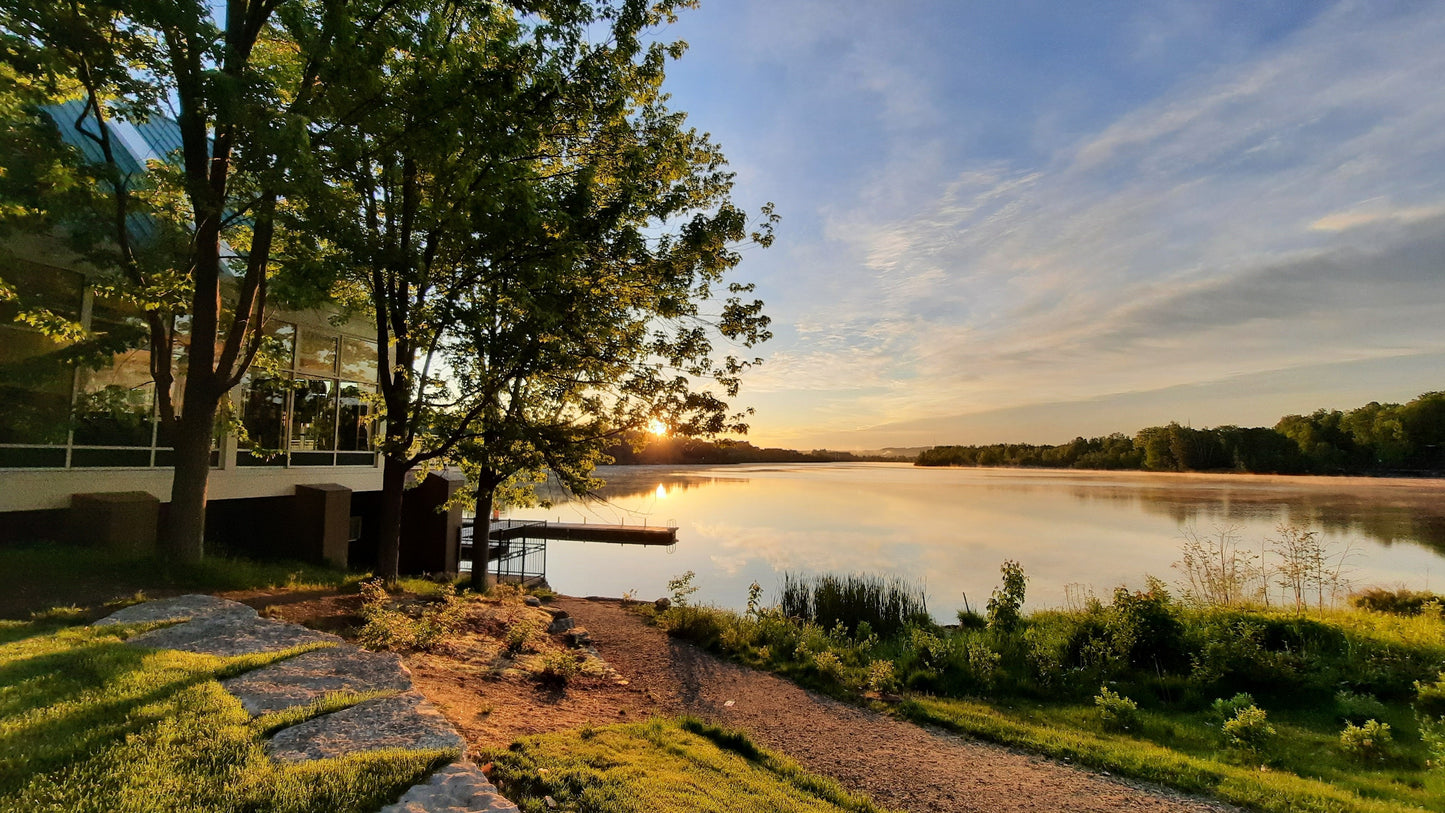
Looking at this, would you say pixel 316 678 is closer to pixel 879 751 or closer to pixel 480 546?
pixel 879 751

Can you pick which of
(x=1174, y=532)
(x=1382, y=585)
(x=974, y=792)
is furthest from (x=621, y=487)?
(x=974, y=792)

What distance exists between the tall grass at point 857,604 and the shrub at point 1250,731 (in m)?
5.57

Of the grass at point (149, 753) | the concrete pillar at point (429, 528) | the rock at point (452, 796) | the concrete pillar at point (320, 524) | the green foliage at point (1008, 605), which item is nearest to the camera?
the grass at point (149, 753)

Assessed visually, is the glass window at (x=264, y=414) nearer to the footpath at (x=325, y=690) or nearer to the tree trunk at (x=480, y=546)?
the tree trunk at (x=480, y=546)

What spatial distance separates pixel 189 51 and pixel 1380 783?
1286 centimetres

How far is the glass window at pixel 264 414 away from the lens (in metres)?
12.3

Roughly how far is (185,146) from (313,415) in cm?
792

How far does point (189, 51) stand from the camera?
611cm

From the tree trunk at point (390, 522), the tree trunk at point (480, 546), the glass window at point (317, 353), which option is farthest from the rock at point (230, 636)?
the glass window at point (317, 353)

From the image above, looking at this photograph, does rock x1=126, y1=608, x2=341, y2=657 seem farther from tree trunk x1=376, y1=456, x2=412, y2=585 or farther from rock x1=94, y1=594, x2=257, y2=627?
tree trunk x1=376, y1=456, x2=412, y2=585

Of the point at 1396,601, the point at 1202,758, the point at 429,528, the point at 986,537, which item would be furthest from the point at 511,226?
the point at 986,537

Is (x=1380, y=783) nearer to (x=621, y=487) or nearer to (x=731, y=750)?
(x=731, y=750)

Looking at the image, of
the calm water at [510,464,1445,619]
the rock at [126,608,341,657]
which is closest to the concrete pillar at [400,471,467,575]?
the calm water at [510,464,1445,619]

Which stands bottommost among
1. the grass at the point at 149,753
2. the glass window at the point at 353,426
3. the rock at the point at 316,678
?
the rock at the point at 316,678
